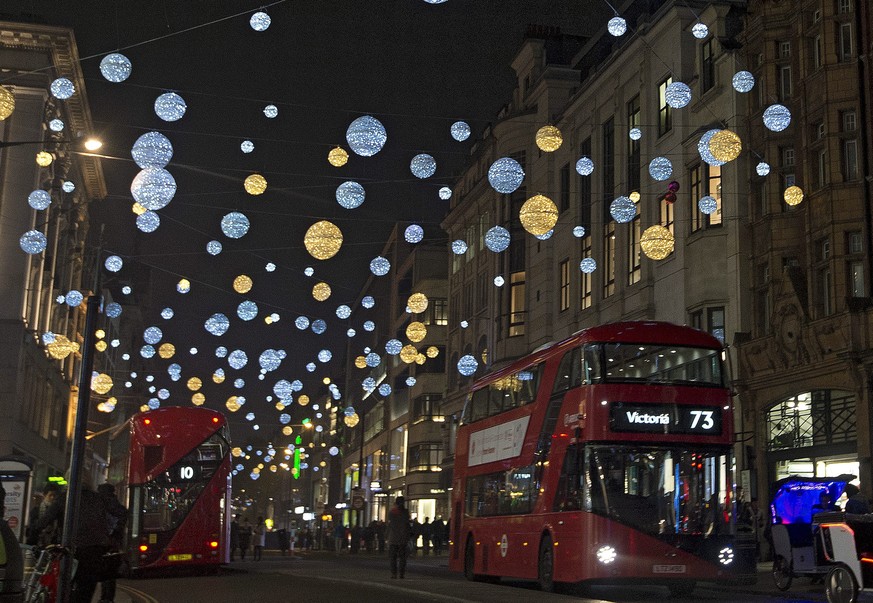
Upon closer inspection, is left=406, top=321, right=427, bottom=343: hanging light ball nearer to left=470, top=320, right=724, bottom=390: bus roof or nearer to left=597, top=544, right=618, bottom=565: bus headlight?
left=470, top=320, right=724, bottom=390: bus roof

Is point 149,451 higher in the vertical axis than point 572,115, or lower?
lower

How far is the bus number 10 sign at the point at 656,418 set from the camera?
60.6ft

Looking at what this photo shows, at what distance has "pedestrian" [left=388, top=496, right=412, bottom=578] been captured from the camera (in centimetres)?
2366

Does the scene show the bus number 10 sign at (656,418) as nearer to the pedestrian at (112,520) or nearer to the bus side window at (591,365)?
the bus side window at (591,365)

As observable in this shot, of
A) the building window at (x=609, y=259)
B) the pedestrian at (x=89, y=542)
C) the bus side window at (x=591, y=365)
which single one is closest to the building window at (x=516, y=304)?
the building window at (x=609, y=259)

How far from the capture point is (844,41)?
30.2 meters

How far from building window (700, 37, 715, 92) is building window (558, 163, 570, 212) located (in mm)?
11223

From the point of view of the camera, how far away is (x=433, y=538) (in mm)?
Answer: 51875

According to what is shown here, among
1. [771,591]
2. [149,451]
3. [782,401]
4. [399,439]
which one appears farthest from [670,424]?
[399,439]

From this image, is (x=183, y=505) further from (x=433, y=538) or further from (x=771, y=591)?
(x=433, y=538)

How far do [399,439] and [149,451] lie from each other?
2180 inches

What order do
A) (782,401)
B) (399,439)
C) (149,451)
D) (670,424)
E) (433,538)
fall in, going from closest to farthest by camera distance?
(670,424) → (149,451) → (782,401) → (433,538) → (399,439)

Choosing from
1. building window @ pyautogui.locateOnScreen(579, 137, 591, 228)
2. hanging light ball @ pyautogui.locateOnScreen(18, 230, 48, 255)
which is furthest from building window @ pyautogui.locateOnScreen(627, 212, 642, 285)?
hanging light ball @ pyautogui.locateOnScreen(18, 230, 48, 255)

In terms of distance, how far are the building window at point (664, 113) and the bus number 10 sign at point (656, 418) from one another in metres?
21.2
